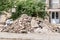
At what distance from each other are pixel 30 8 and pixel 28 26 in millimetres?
5684

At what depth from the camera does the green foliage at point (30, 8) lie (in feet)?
128

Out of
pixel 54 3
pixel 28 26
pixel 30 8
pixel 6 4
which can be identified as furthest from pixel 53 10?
pixel 28 26

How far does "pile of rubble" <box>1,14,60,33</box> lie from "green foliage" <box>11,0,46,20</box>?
3.70 metres

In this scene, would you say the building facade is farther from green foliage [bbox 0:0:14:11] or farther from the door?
green foliage [bbox 0:0:14:11]

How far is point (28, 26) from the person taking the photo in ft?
111

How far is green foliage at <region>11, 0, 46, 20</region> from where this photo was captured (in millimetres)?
38969

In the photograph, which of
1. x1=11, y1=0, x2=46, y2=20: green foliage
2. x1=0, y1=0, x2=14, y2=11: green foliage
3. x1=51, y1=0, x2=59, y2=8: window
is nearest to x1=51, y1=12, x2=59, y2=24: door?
x1=51, y1=0, x2=59, y2=8: window

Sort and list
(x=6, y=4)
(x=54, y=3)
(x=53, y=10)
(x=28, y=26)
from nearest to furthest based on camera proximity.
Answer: (x=28, y=26), (x=6, y=4), (x=53, y=10), (x=54, y=3)

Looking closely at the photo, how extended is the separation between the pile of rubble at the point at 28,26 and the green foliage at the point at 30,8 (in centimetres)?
370

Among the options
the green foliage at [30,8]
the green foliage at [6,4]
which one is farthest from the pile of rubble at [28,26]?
the green foliage at [6,4]

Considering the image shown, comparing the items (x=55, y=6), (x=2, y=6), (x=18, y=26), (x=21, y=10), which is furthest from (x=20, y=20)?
(x=55, y=6)

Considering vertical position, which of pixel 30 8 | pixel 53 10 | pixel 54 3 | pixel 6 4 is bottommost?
pixel 53 10

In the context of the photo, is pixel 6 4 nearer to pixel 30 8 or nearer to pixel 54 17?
pixel 30 8

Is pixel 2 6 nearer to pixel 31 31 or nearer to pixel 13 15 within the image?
pixel 13 15
